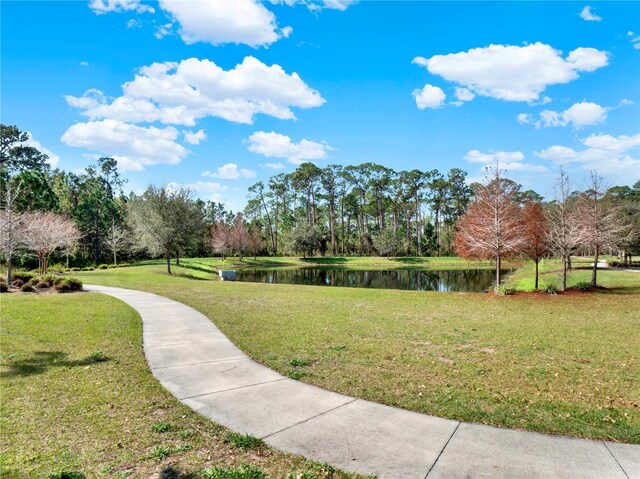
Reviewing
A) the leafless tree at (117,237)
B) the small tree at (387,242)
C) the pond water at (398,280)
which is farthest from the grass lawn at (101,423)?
the small tree at (387,242)

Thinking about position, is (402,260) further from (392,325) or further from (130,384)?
(130,384)

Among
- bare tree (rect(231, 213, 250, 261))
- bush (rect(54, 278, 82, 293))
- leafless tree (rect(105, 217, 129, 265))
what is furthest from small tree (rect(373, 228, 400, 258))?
bush (rect(54, 278, 82, 293))

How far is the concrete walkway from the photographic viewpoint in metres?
3.87

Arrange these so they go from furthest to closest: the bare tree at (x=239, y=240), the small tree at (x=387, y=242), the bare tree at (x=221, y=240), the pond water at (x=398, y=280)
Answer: the small tree at (x=387, y=242)
the bare tree at (x=239, y=240)
the bare tree at (x=221, y=240)
the pond water at (x=398, y=280)

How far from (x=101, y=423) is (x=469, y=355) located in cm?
699

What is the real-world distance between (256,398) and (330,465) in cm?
208

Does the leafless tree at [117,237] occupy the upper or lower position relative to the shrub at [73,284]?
upper

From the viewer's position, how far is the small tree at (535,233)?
22073 millimetres

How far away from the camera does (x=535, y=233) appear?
2233cm

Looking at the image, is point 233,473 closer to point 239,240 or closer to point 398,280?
point 398,280

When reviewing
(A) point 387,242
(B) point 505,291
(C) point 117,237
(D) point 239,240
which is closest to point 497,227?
(B) point 505,291

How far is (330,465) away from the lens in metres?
3.89

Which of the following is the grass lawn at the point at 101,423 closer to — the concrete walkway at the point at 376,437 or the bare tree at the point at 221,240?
the concrete walkway at the point at 376,437

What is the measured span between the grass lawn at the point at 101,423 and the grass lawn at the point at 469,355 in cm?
223
